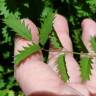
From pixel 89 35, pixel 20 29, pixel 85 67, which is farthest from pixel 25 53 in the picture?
pixel 89 35

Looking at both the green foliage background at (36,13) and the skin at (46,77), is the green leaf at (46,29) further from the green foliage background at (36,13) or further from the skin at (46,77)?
the green foliage background at (36,13)

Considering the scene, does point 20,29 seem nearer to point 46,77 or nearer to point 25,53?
point 25,53

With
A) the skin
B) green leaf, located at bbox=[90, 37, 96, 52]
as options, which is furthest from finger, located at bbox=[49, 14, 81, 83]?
green leaf, located at bbox=[90, 37, 96, 52]

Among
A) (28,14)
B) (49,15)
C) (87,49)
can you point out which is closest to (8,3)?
(28,14)

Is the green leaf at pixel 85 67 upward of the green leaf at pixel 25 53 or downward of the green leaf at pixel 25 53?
downward

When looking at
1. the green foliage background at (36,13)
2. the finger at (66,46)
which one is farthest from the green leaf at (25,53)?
the green foliage background at (36,13)

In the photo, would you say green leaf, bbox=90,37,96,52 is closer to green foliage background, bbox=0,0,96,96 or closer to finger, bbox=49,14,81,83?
green foliage background, bbox=0,0,96,96

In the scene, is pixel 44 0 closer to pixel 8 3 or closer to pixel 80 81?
pixel 8 3

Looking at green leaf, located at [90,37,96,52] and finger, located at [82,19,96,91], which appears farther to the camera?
finger, located at [82,19,96,91]
